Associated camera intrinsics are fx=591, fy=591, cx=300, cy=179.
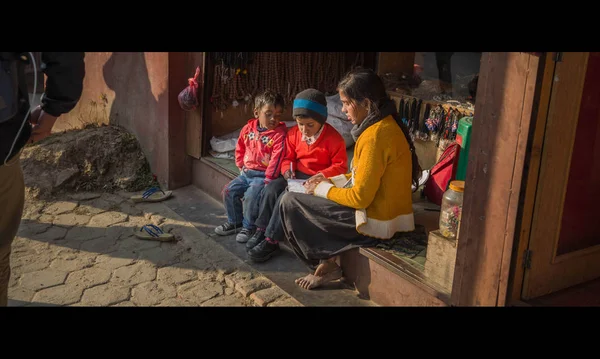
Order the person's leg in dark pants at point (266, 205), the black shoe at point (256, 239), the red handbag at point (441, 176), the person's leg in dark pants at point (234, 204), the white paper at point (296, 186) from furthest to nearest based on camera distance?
the person's leg in dark pants at point (234, 204) < the red handbag at point (441, 176) < the black shoe at point (256, 239) < the person's leg in dark pants at point (266, 205) < the white paper at point (296, 186)

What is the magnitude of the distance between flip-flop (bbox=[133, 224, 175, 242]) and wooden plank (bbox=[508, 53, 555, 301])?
3180 millimetres

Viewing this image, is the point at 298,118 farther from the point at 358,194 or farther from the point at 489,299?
the point at 489,299

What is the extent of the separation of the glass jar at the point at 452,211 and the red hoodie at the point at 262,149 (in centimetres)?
172

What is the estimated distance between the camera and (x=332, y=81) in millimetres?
7219

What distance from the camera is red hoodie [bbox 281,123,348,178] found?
484 centimetres

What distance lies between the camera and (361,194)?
4.11 meters

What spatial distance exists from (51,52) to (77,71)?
0.18 metres

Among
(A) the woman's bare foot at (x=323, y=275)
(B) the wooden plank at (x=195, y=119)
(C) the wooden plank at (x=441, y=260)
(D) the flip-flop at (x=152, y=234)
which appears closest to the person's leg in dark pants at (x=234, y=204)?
(D) the flip-flop at (x=152, y=234)

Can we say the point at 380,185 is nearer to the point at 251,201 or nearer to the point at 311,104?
the point at 311,104

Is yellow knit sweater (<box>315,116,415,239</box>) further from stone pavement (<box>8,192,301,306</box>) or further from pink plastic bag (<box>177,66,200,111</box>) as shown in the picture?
pink plastic bag (<box>177,66,200,111</box>)

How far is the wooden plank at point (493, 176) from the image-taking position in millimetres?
3092

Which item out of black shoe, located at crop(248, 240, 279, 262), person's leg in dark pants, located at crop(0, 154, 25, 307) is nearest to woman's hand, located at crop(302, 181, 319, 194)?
black shoe, located at crop(248, 240, 279, 262)

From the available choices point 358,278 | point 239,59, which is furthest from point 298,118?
point 239,59

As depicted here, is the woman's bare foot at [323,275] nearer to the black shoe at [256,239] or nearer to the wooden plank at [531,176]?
the black shoe at [256,239]
